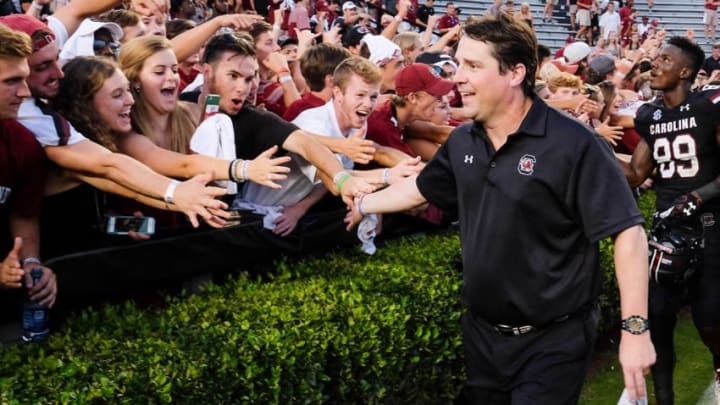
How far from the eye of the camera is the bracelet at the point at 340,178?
4496 mm

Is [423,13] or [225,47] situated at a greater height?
[225,47]

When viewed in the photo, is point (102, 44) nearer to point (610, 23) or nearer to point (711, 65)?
point (711, 65)

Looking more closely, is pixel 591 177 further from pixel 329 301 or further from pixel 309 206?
pixel 309 206

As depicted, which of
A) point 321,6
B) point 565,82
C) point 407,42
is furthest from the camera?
point 321,6

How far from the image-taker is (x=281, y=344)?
3715 mm

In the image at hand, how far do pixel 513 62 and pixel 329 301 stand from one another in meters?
1.59

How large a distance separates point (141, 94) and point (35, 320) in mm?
1343

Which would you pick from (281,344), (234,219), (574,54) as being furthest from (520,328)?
(574,54)

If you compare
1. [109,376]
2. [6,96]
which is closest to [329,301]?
[109,376]

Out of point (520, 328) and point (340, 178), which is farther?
point (340, 178)

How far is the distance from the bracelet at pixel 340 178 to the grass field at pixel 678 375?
257cm

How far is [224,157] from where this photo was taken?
14.7 ft

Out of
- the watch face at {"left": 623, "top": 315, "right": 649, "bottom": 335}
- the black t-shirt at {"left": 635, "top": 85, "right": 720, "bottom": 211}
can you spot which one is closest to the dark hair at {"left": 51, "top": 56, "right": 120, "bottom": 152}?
the watch face at {"left": 623, "top": 315, "right": 649, "bottom": 335}

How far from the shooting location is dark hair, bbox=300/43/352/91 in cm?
605
